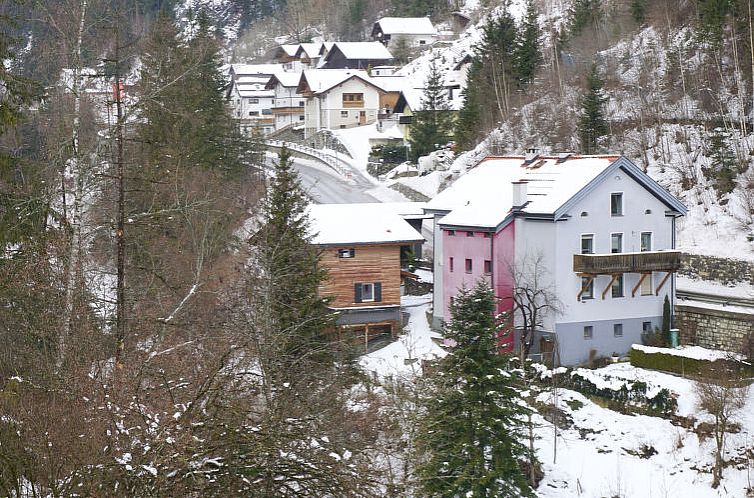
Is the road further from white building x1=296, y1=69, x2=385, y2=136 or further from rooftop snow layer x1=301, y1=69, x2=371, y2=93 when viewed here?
rooftop snow layer x1=301, y1=69, x2=371, y2=93

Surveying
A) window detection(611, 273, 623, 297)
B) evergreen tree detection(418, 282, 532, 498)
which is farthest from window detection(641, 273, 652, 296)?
evergreen tree detection(418, 282, 532, 498)

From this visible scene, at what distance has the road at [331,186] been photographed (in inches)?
2121

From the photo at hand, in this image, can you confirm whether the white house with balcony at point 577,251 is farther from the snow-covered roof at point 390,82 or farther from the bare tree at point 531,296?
the snow-covered roof at point 390,82

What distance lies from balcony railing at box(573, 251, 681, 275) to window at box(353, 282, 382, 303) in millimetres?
7295

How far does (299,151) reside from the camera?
69.4 m

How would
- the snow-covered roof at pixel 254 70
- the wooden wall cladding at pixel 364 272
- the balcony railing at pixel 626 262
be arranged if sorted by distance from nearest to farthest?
the balcony railing at pixel 626 262 < the wooden wall cladding at pixel 364 272 < the snow-covered roof at pixel 254 70

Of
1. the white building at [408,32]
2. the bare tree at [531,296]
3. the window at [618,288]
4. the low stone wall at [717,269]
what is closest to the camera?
the bare tree at [531,296]

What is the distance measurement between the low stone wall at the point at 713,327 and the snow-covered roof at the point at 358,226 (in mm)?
9505

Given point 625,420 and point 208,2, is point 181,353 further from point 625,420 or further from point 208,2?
point 208,2

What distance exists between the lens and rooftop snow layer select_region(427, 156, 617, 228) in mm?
32875

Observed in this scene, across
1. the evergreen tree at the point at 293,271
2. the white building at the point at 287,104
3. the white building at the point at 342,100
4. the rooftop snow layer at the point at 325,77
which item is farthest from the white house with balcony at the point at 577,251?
the white building at the point at 287,104

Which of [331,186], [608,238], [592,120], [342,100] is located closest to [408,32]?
[342,100]

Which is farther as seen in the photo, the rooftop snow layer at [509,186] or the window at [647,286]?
the window at [647,286]

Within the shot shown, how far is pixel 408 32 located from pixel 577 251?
67949 millimetres
